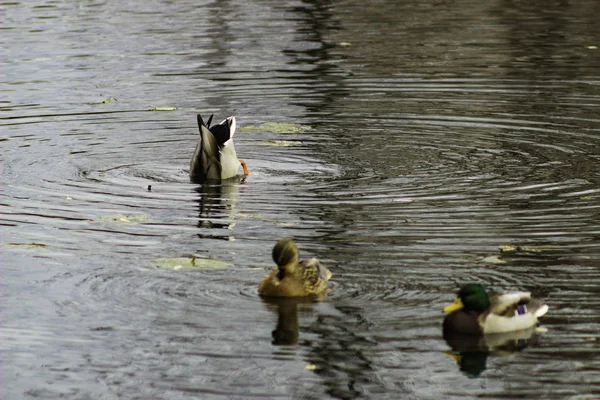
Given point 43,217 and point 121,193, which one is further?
point 121,193

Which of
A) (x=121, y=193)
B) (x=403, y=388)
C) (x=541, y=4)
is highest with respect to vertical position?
(x=403, y=388)

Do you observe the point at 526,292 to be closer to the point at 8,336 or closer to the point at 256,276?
the point at 256,276

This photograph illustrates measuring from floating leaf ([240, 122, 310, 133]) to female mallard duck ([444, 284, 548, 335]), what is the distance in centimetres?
879

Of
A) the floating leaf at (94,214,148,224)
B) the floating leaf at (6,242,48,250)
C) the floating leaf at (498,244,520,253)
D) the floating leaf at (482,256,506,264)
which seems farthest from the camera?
the floating leaf at (94,214,148,224)

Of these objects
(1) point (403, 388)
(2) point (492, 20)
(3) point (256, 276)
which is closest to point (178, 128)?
(3) point (256, 276)

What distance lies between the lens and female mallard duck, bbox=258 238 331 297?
10219 mm

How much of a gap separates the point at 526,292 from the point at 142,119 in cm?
1073

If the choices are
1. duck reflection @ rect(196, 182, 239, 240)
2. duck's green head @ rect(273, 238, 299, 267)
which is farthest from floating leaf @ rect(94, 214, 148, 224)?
duck's green head @ rect(273, 238, 299, 267)

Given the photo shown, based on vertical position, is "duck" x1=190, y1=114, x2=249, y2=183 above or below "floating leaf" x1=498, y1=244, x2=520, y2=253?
below

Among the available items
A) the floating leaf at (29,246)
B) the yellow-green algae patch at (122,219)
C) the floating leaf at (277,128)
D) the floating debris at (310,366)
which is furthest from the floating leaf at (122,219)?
the floating leaf at (277,128)

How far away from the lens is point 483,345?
367 inches

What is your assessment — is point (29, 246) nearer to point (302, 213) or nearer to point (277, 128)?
point (302, 213)

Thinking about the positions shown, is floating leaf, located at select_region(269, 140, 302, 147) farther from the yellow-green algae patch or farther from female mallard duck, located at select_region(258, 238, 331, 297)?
female mallard duck, located at select_region(258, 238, 331, 297)

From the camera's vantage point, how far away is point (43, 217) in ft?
43.1
